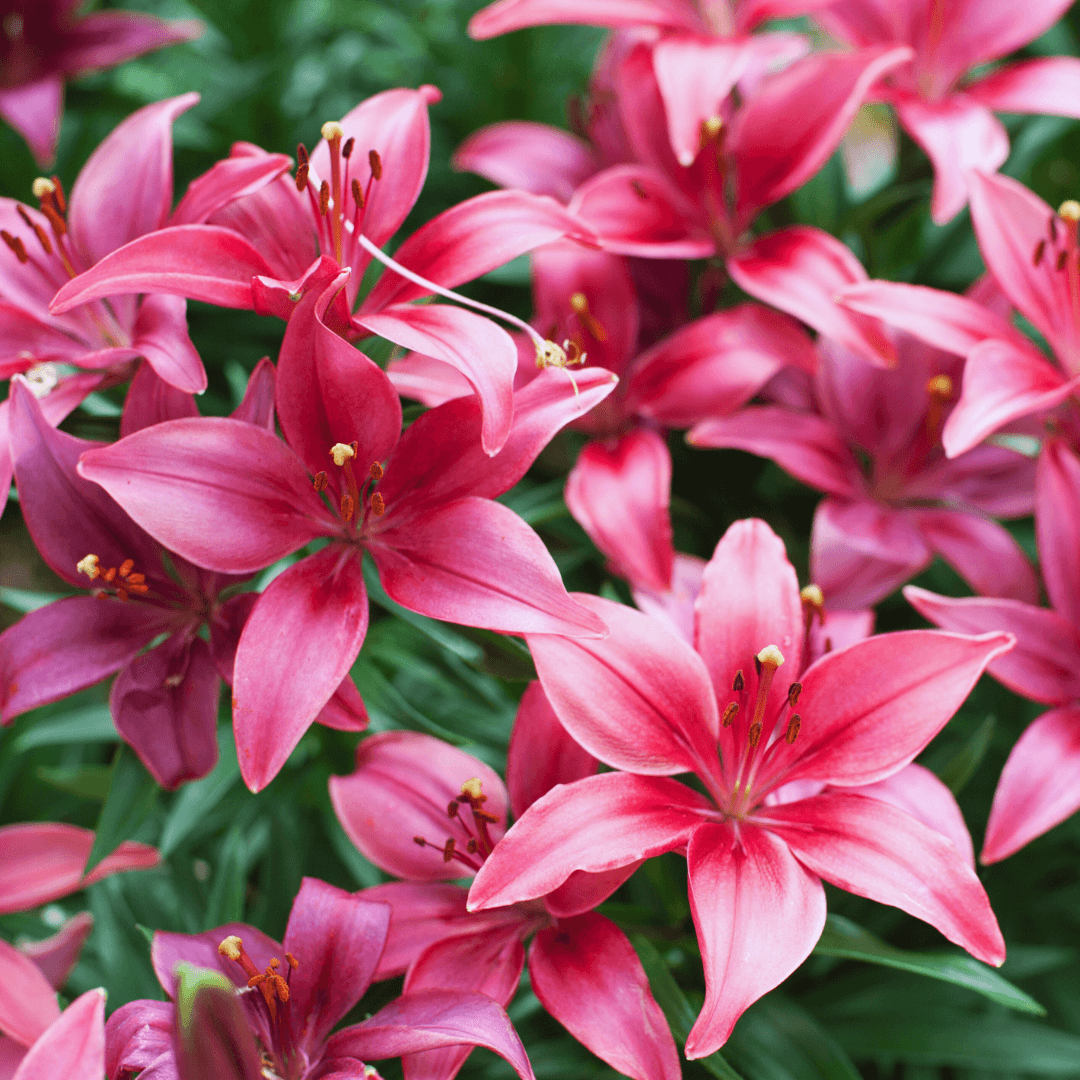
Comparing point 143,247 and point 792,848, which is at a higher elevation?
point 143,247

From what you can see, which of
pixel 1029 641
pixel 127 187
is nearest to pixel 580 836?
pixel 1029 641

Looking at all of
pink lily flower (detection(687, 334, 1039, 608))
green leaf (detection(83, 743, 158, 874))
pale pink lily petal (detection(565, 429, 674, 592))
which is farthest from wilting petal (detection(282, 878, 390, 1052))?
pink lily flower (detection(687, 334, 1039, 608))

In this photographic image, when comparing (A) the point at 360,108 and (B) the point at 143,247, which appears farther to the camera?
(A) the point at 360,108

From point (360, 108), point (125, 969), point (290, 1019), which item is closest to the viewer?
point (290, 1019)

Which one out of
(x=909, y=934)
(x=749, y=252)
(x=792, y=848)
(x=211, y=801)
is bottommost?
(x=909, y=934)

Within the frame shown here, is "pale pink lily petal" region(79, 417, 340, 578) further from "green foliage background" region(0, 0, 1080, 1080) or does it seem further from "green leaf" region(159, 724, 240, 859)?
"green leaf" region(159, 724, 240, 859)

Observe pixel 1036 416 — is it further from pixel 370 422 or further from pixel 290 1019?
pixel 290 1019

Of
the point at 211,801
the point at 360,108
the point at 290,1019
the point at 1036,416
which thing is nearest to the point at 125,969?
the point at 211,801

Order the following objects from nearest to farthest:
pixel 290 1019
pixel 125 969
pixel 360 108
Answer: pixel 290 1019 < pixel 360 108 < pixel 125 969

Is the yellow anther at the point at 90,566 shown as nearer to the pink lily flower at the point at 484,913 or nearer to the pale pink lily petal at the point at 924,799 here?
the pink lily flower at the point at 484,913
